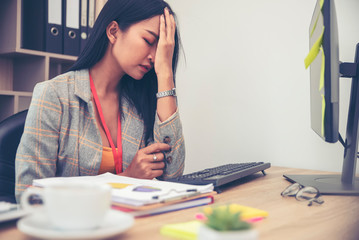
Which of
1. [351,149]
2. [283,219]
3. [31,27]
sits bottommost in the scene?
[283,219]

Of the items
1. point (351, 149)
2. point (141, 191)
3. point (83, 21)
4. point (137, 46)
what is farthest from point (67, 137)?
point (83, 21)

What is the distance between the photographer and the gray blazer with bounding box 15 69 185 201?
1.03 metres

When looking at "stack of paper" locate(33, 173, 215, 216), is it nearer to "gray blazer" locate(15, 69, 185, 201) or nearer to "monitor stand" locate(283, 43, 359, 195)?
"gray blazer" locate(15, 69, 185, 201)

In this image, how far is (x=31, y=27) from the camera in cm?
176

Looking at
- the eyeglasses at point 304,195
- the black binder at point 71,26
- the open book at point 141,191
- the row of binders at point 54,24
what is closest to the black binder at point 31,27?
the row of binders at point 54,24

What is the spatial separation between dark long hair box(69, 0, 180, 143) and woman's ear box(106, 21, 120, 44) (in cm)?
1

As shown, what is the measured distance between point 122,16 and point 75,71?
0.25 m

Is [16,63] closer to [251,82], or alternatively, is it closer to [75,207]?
[251,82]

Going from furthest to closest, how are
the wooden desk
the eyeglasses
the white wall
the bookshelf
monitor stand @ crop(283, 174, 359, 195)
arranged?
1. the bookshelf
2. the white wall
3. monitor stand @ crop(283, 174, 359, 195)
4. the eyeglasses
5. the wooden desk

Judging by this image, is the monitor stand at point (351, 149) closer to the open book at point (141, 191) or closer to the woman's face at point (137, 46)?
the open book at point (141, 191)

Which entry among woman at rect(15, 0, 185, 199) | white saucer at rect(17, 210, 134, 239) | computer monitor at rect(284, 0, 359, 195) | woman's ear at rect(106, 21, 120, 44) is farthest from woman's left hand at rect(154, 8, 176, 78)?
white saucer at rect(17, 210, 134, 239)

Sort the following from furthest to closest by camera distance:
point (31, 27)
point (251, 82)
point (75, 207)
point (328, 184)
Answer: point (31, 27) < point (251, 82) < point (328, 184) < point (75, 207)

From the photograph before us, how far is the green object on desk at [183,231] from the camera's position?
499 mm

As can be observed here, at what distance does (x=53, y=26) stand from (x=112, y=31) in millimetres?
624
